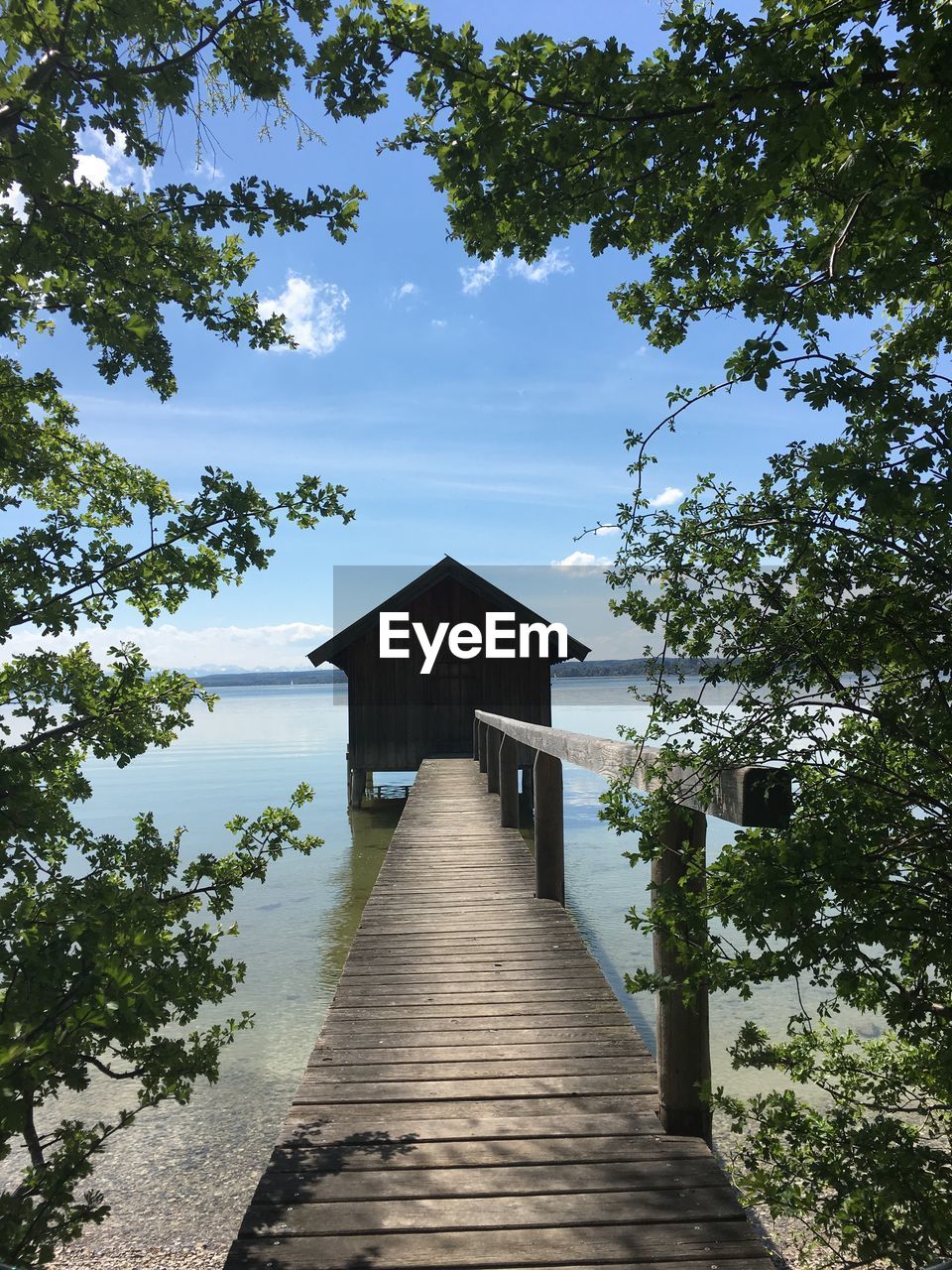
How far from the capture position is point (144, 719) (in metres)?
4.78

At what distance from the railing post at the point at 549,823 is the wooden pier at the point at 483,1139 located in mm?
956

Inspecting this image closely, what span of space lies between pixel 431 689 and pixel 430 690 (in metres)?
0.04

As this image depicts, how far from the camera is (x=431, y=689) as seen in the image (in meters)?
20.5

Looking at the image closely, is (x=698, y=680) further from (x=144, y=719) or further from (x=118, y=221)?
(x=118, y=221)

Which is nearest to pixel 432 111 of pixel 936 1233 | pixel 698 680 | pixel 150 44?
pixel 150 44

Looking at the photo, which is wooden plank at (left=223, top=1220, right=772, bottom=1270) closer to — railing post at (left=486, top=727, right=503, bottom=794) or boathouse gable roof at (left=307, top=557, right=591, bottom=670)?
railing post at (left=486, top=727, right=503, bottom=794)

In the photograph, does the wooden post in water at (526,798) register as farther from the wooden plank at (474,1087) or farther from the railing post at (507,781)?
the wooden plank at (474,1087)

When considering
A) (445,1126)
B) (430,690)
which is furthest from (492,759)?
(445,1126)

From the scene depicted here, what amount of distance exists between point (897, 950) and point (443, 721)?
1838 cm

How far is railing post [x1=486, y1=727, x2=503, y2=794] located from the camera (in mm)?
13516

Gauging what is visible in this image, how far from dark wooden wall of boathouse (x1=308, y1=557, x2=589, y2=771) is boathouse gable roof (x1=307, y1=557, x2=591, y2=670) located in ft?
0.82

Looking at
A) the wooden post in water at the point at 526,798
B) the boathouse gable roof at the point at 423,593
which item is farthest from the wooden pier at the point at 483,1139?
the wooden post in water at the point at 526,798

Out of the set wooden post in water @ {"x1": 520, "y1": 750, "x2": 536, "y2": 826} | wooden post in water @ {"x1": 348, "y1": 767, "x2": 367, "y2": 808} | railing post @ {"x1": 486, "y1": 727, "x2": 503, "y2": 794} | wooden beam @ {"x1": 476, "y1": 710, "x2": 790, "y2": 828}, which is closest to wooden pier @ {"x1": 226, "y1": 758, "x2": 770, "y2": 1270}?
wooden beam @ {"x1": 476, "y1": 710, "x2": 790, "y2": 828}

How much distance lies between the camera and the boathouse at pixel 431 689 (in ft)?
66.9
